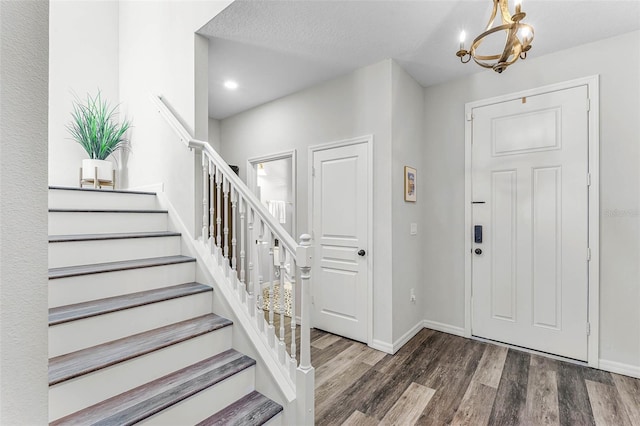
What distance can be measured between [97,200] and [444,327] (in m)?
3.45

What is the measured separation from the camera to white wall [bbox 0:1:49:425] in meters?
0.56

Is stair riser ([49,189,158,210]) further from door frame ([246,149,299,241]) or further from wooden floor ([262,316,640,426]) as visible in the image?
wooden floor ([262,316,640,426])

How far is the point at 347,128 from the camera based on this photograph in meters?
3.02

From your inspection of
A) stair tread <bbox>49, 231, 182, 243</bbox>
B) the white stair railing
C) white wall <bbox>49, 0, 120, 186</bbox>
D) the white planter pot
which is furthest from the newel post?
white wall <bbox>49, 0, 120, 186</bbox>

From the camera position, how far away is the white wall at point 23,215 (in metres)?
0.56

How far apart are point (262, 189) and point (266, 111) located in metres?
2.06

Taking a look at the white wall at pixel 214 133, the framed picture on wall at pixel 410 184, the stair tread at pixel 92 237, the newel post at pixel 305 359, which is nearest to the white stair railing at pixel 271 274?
the newel post at pixel 305 359

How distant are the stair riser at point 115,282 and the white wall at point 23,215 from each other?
134 centimetres

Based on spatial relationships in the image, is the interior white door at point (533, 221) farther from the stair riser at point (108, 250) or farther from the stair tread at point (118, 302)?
the stair riser at point (108, 250)

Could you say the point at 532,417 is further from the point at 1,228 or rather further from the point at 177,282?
the point at 1,228

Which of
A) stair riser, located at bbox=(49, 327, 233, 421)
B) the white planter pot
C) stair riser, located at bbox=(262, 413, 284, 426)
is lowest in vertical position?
stair riser, located at bbox=(262, 413, 284, 426)

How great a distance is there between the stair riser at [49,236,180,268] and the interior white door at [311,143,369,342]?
4.83 feet

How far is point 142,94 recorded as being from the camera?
9.62ft

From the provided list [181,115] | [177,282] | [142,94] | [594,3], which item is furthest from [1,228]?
[594,3]
